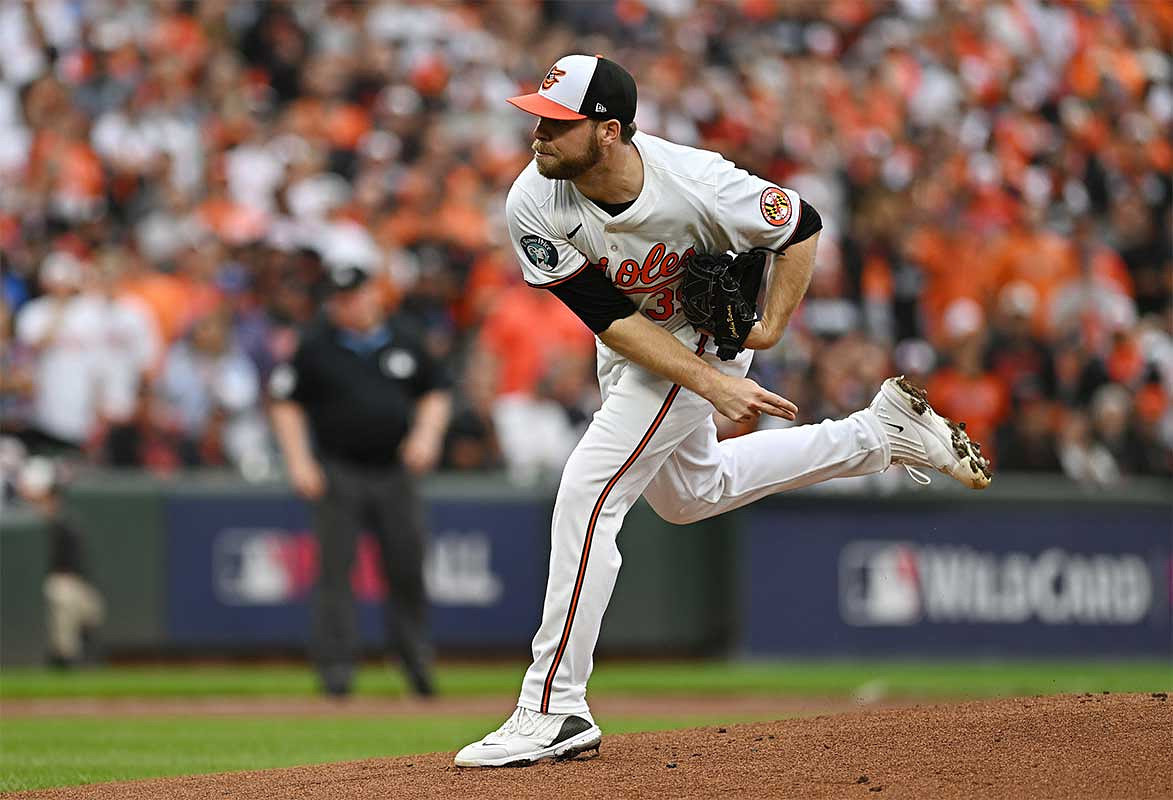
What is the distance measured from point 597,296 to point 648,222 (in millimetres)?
313

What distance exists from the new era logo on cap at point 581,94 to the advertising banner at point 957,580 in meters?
8.73

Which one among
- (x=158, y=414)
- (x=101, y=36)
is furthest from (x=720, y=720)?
(x=101, y=36)

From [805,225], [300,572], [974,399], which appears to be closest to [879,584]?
[974,399]

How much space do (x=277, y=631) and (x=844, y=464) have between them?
8145 mm

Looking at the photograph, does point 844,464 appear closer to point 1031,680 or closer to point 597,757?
point 597,757

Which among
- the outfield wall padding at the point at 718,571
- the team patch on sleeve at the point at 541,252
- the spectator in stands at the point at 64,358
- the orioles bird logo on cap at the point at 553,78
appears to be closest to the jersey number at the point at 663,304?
the team patch on sleeve at the point at 541,252

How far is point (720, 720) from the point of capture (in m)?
10.2

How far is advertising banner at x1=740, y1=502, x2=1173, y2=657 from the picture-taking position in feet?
48.5

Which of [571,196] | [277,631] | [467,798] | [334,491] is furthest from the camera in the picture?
[277,631]

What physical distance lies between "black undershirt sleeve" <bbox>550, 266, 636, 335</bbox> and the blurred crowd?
7.10 meters

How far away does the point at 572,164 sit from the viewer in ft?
20.7

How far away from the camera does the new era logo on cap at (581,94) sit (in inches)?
246

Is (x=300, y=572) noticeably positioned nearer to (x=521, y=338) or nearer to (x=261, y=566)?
(x=261, y=566)

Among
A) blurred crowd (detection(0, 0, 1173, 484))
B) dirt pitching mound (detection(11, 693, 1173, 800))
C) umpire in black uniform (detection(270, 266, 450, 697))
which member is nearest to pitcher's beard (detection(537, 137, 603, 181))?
dirt pitching mound (detection(11, 693, 1173, 800))
